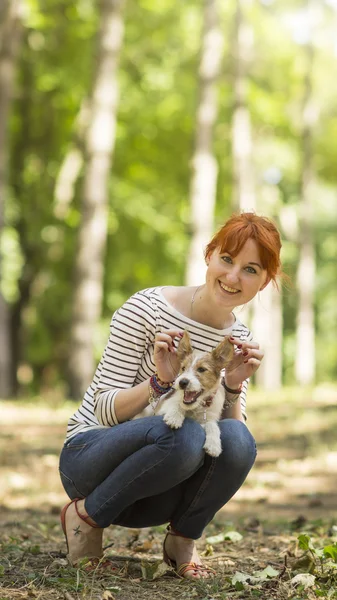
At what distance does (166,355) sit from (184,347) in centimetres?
10

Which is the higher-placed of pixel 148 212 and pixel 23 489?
pixel 148 212

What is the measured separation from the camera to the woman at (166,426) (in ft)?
13.5

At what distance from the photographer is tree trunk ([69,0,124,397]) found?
593 inches

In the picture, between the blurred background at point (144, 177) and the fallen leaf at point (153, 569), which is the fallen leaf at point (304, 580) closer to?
the fallen leaf at point (153, 569)

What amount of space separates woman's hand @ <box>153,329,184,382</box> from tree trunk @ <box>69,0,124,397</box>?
35.8 ft

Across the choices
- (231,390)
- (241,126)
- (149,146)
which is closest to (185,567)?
(231,390)

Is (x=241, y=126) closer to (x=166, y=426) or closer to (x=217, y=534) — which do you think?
(x=217, y=534)

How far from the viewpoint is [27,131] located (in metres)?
23.1

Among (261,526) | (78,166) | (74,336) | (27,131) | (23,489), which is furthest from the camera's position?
(27,131)

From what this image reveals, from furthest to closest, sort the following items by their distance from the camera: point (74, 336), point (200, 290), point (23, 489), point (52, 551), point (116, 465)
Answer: point (74, 336) → point (23, 489) → point (52, 551) → point (200, 290) → point (116, 465)

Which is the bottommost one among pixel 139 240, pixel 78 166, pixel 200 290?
pixel 200 290

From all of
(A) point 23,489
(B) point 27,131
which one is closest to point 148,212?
(B) point 27,131

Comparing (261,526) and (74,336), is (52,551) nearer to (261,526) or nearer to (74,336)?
(261,526)

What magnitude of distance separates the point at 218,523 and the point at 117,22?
10.9m
